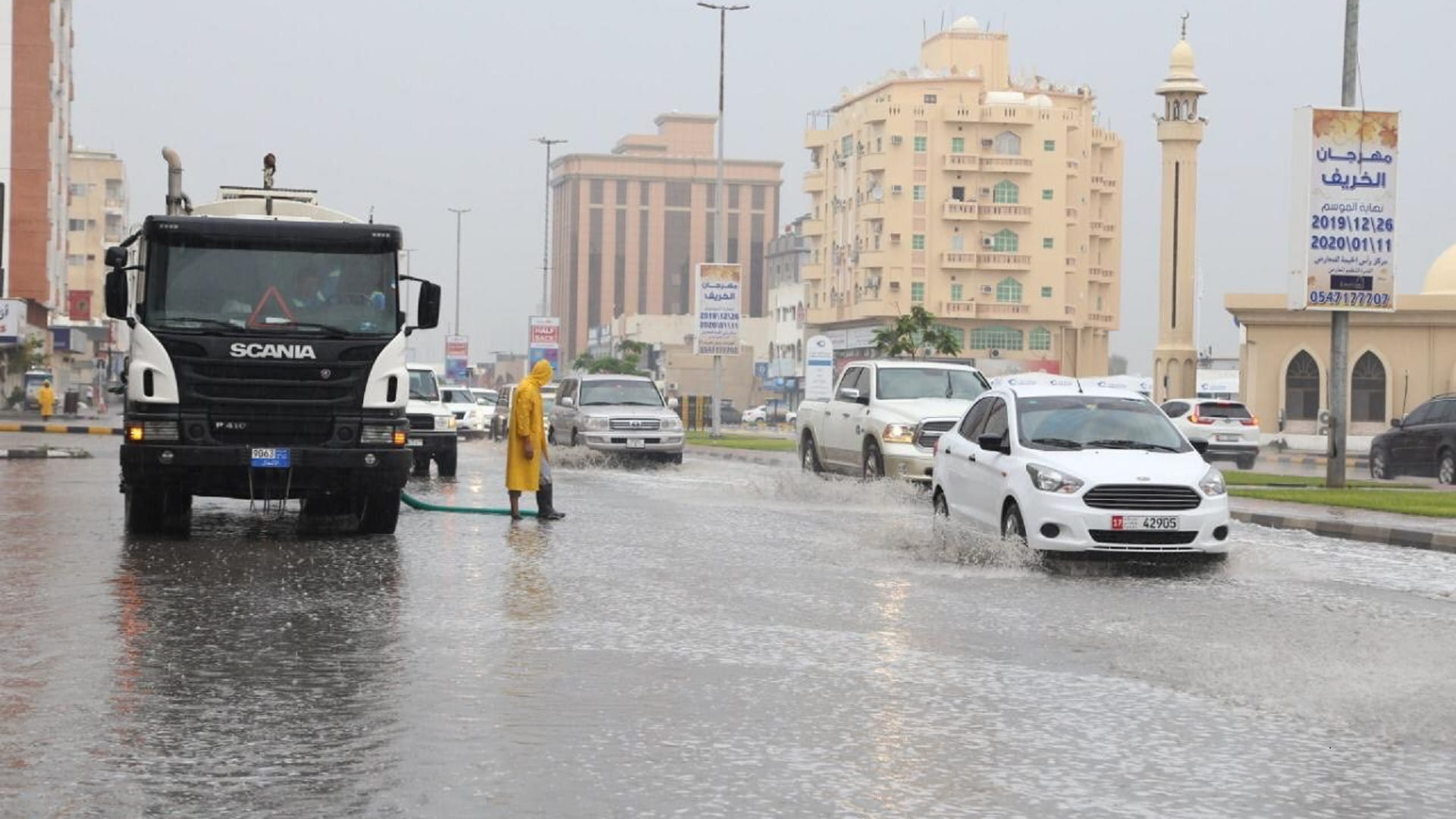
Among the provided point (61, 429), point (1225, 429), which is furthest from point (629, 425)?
point (61, 429)

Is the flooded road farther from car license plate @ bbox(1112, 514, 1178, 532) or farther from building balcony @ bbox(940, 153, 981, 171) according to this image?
building balcony @ bbox(940, 153, 981, 171)

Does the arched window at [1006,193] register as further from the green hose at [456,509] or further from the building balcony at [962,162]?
the green hose at [456,509]

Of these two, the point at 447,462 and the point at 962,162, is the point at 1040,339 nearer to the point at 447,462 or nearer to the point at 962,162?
the point at 962,162

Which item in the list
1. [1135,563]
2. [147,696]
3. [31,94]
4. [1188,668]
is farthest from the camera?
[31,94]

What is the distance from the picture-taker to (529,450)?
20750 millimetres

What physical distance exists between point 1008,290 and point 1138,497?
103542mm

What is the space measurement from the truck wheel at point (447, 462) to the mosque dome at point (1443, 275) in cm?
4710

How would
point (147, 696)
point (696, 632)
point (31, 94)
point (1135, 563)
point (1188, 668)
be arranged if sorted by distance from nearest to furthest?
point (147, 696), point (1188, 668), point (696, 632), point (1135, 563), point (31, 94)

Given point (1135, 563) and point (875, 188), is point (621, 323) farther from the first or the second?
point (1135, 563)

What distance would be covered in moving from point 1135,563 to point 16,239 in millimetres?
70566

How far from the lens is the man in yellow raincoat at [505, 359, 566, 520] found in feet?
66.6

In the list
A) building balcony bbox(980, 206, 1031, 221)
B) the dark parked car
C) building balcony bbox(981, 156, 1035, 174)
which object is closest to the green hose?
the dark parked car

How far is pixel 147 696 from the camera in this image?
8805mm

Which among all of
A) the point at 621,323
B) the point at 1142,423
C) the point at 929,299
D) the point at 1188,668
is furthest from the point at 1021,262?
the point at 1188,668
